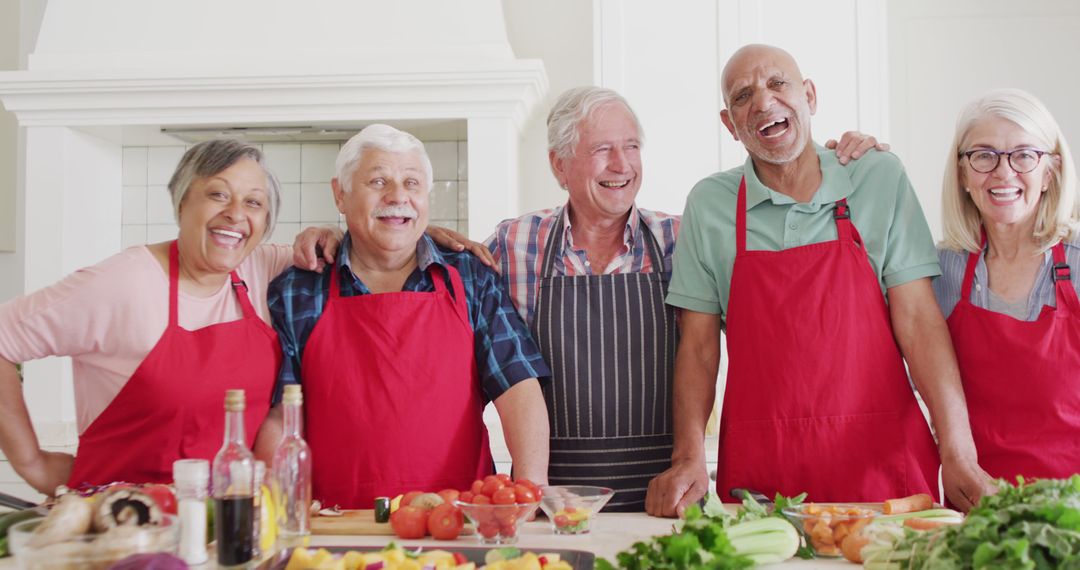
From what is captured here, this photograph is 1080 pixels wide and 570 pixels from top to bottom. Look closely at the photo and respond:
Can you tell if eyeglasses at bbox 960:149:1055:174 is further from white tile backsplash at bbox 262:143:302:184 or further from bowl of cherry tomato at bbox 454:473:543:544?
white tile backsplash at bbox 262:143:302:184

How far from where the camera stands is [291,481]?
1.37 m

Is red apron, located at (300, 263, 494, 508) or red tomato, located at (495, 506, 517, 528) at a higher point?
red apron, located at (300, 263, 494, 508)

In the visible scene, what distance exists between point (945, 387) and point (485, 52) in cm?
235

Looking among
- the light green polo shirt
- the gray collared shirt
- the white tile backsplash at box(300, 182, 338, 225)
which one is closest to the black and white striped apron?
the light green polo shirt

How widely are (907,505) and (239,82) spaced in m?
2.90

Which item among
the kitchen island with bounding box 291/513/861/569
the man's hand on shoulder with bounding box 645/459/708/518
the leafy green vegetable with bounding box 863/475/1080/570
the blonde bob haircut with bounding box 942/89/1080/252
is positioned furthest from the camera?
the blonde bob haircut with bounding box 942/89/1080/252

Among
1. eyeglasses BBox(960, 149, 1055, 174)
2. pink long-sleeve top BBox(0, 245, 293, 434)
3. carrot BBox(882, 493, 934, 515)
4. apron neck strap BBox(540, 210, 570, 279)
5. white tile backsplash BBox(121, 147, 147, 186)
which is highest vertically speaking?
white tile backsplash BBox(121, 147, 147, 186)

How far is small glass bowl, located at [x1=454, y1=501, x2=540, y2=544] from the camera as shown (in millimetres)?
1363

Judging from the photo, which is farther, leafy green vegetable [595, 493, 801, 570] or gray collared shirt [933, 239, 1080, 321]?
gray collared shirt [933, 239, 1080, 321]

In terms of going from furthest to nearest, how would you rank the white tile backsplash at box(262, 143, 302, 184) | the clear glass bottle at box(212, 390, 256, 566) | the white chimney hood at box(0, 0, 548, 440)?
the white tile backsplash at box(262, 143, 302, 184)
the white chimney hood at box(0, 0, 548, 440)
the clear glass bottle at box(212, 390, 256, 566)

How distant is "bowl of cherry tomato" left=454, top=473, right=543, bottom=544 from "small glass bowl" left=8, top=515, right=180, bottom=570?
46cm

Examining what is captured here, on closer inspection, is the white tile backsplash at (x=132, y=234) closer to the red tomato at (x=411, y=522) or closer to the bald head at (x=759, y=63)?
the bald head at (x=759, y=63)

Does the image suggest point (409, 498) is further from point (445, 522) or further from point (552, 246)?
point (552, 246)

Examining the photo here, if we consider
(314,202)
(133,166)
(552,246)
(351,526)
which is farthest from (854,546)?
(133,166)
